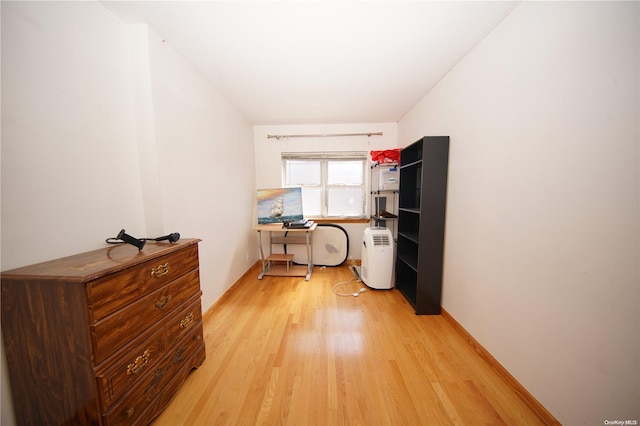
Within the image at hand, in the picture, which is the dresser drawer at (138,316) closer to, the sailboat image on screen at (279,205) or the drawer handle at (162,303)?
the drawer handle at (162,303)

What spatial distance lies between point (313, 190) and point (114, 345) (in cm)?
306

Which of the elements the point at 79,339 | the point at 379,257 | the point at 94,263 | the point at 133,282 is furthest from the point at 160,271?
the point at 379,257

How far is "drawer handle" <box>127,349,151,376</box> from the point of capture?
0.97 meters

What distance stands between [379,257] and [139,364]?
231 centimetres

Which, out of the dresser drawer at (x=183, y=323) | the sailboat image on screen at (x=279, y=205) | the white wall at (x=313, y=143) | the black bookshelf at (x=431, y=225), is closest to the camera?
the dresser drawer at (x=183, y=323)

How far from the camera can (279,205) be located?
3.21 metres

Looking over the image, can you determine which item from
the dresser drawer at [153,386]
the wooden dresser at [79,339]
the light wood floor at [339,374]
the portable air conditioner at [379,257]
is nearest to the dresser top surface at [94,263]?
the wooden dresser at [79,339]

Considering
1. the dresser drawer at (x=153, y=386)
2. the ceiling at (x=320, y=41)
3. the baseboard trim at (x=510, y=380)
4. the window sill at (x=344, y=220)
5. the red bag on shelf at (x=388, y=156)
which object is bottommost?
the baseboard trim at (x=510, y=380)

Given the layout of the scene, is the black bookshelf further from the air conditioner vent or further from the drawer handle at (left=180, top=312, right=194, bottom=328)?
the drawer handle at (left=180, top=312, right=194, bottom=328)

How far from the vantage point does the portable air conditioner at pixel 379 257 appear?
2506 mm

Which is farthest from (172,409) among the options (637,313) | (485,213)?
(485,213)

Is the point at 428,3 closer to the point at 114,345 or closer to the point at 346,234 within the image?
the point at 114,345

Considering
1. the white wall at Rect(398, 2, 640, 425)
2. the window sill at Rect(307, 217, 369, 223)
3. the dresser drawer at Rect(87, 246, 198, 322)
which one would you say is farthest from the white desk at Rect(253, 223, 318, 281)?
the white wall at Rect(398, 2, 640, 425)

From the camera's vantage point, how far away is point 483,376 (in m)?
1.38
